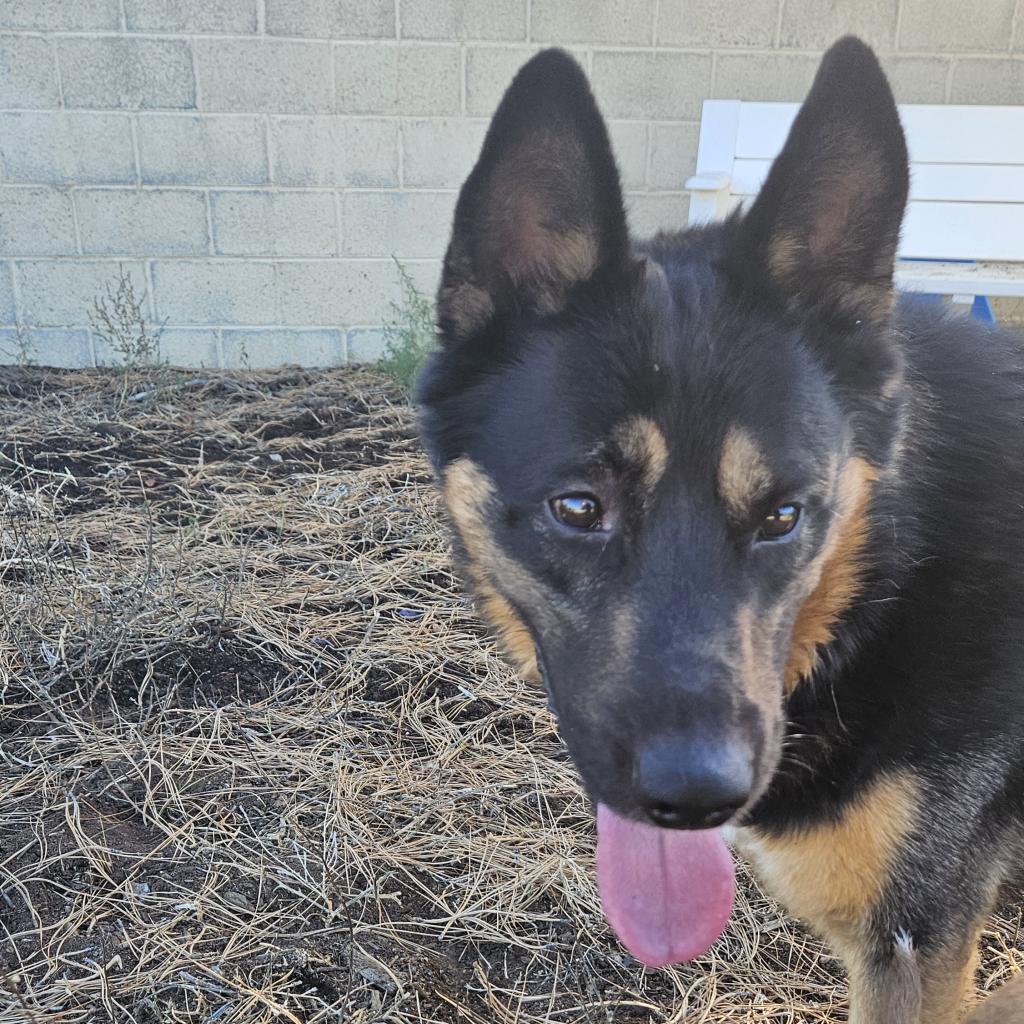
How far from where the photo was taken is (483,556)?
1.97m

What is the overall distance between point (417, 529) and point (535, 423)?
7.62 ft

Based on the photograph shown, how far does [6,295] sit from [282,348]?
6.03 ft

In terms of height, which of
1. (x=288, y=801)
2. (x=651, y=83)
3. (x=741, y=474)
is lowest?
(x=288, y=801)

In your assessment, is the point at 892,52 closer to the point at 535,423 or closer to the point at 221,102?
the point at 221,102

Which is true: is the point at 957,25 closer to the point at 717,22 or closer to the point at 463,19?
the point at 717,22

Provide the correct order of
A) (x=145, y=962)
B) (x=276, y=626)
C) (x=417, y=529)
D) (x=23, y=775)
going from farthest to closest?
1. (x=417, y=529)
2. (x=276, y=626)
3. (x=23, y=775)
4. (x=145, y=962)

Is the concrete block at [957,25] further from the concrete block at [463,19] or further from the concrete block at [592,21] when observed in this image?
the concrete block at [463,19]

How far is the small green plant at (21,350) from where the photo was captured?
595 cm

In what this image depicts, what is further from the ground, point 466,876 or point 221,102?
point 221,102

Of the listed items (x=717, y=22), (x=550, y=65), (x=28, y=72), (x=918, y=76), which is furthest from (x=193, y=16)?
(x=550, y=65)

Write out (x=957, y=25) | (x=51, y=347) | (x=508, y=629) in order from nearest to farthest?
(x=508, y=629), (x=957, y=25), (x=51, y=347)

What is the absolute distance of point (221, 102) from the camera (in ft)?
19.2

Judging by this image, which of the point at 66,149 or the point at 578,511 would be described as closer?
the point at 578,511

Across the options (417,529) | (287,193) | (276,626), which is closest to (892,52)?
(287,193)
